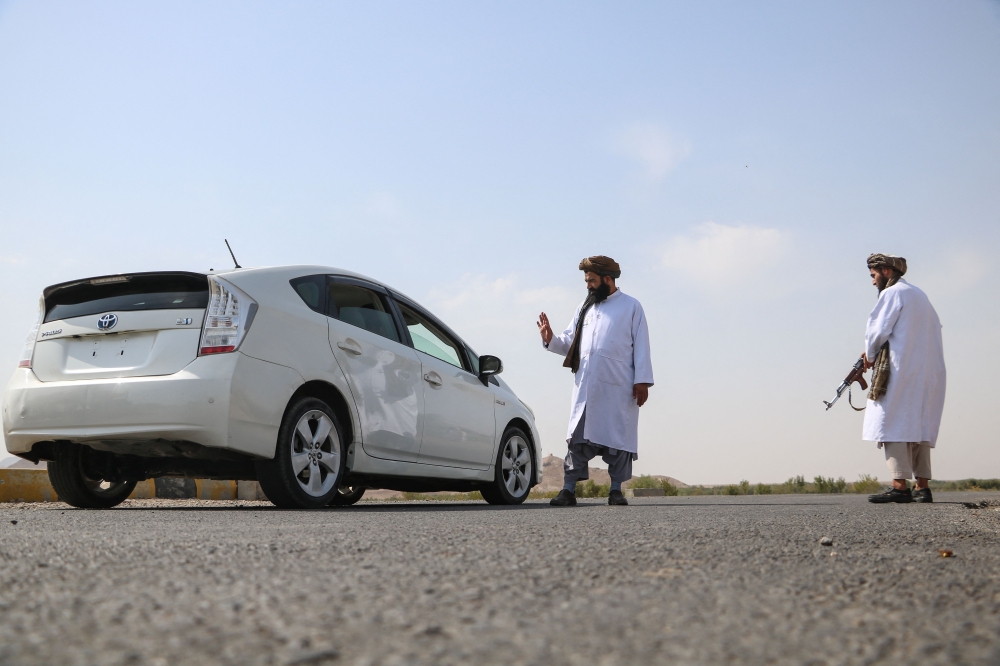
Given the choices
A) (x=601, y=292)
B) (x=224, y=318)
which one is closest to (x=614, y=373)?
(x=601, y=292)

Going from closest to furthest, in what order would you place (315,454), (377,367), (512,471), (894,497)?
(315,454) < (377,367) < (894,497) < (512,471)

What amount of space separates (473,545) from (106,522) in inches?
86.2

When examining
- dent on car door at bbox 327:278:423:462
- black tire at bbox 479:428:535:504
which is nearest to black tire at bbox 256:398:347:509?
dent on car door at bbox 327:278:423:462

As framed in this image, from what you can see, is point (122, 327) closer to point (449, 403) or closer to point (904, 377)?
point (449, 403)

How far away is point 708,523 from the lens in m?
4.64

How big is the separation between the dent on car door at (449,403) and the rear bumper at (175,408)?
168cm

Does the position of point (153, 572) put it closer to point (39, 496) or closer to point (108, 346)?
point (108, 346)

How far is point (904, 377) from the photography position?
28.5ft

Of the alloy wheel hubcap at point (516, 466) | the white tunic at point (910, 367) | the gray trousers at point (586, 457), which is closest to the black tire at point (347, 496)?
the alloy wheel hubcap at point (516, 466)

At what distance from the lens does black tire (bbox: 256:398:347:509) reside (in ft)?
18.9

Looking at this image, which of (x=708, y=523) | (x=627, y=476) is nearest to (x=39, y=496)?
(x=627, y=476)

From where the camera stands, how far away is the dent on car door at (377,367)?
6.43 meters

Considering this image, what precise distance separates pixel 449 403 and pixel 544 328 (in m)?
1.57

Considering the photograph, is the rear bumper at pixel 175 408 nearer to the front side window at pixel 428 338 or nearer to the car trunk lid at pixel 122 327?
the car trunk lid at pixel 122 327
